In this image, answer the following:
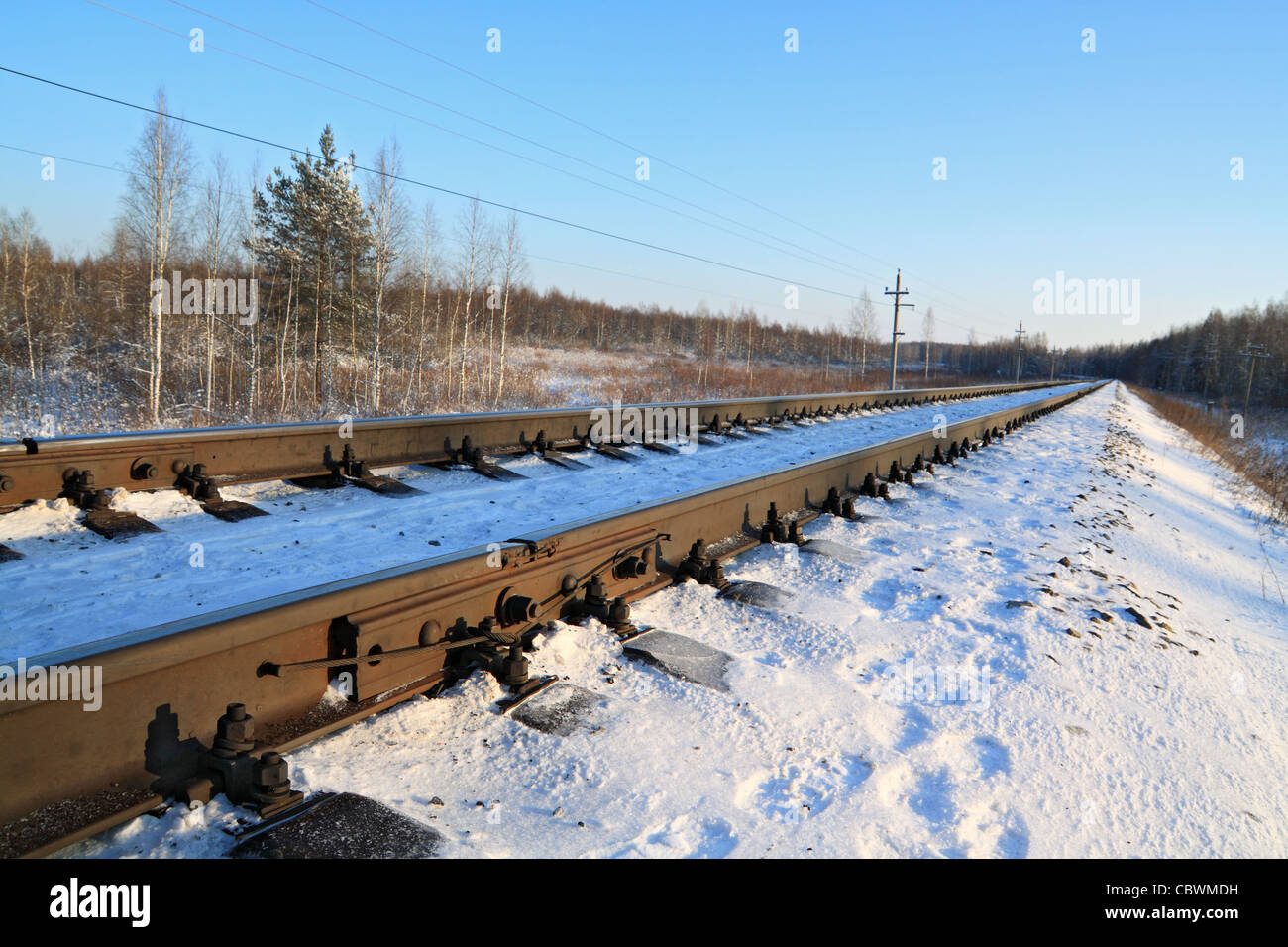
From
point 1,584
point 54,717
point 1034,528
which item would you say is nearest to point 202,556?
point 1,584

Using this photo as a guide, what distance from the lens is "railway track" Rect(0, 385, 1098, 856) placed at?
5.87 ft

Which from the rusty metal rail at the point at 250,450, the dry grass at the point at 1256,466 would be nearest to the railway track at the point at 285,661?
the rusty metal rail at the point at 250,450

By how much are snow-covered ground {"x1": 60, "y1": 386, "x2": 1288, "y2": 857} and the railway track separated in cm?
10

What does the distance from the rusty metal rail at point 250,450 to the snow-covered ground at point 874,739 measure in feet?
11.5

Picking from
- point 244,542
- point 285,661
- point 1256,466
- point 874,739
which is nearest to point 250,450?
point 244,542

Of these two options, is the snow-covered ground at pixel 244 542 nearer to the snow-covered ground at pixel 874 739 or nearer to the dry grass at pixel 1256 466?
the snow-covered ground at pixel 874 739

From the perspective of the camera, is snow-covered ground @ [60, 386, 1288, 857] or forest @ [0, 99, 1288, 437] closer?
snow-covered ground @ [60, 386, 1288, 857]

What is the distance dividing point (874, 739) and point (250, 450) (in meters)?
5.03

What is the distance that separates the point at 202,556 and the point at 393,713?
7.07ft

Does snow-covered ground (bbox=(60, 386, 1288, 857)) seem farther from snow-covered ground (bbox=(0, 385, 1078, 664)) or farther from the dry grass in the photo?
the dry grass

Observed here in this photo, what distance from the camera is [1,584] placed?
3420mm

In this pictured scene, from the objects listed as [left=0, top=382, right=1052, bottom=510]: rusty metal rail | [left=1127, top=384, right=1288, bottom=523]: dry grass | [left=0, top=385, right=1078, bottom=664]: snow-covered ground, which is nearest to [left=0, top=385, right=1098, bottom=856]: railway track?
[left=0, top=382, right=1052, bottom=510]: rusty metal rail

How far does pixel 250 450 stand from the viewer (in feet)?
18.8

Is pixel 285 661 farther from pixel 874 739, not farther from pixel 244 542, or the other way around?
pixel 244 542
